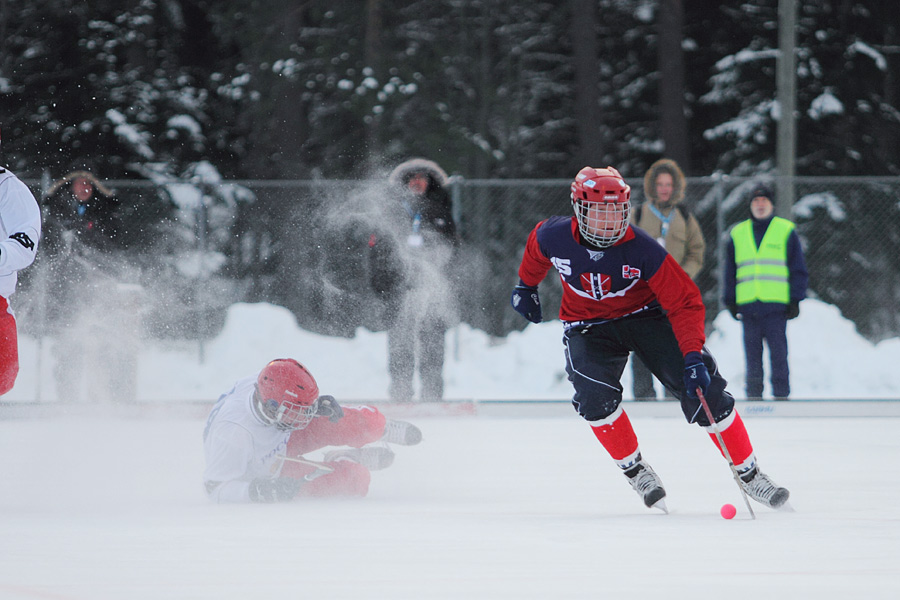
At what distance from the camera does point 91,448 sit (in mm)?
7414

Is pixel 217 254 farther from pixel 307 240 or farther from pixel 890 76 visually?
pixel 890 76

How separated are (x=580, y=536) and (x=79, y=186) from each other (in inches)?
239

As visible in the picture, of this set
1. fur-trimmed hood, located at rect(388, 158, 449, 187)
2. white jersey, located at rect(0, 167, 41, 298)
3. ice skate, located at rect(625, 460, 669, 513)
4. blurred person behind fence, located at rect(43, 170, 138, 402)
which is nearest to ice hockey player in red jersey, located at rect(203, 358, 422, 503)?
white jersey, located at rect(0, 167, 41, 298)

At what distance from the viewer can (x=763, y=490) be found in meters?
5.04

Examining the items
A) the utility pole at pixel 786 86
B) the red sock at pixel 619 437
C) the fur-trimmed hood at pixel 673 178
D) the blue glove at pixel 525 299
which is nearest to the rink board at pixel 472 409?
the fur-trimmed hood at pixel 673 178

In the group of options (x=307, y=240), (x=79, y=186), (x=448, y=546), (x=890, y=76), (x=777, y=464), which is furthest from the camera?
(x=890, y=76)

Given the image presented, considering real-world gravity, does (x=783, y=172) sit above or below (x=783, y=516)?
above

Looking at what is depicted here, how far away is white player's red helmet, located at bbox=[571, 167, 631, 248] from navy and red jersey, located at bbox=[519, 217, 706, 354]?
86 mm

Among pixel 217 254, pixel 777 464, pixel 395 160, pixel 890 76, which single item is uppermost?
pixel 890 76

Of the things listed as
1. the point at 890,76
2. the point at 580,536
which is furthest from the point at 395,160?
the point at 580,536

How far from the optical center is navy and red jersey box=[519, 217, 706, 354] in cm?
507

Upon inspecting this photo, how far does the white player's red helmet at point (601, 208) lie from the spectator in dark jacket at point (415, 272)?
4.36 metres

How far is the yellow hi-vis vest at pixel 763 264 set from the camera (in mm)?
9312

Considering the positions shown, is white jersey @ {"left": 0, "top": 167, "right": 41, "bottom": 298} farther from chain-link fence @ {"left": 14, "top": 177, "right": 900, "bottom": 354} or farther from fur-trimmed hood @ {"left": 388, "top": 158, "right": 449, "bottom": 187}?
chain-link fence @ {"left": 14, "top": 177, "right": 900, "bottom": 354}
